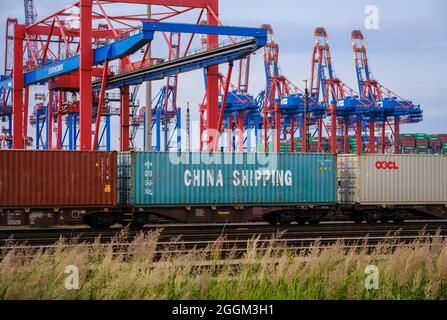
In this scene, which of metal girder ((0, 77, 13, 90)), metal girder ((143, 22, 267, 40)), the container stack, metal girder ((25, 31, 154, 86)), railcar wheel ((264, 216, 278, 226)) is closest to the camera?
railcar wheel ((264, 216, 278, 226))

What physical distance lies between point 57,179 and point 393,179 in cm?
1545

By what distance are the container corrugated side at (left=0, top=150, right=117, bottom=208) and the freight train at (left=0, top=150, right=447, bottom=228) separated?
0.13 ft

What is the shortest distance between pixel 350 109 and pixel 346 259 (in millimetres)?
83471

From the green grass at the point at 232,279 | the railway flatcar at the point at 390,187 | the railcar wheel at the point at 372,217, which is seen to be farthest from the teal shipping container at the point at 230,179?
the green grass at the point at 232,279

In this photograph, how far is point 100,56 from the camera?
152 ft

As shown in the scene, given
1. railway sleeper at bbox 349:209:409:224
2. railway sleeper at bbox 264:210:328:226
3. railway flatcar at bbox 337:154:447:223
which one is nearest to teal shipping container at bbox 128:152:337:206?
railway sleeper at bbox 264:210:328:226

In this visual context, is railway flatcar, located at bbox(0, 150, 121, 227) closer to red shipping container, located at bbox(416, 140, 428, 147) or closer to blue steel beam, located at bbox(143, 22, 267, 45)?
blue steel beam, located at bbox(143, 22, 267, 45)

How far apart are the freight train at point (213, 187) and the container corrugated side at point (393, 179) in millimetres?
47

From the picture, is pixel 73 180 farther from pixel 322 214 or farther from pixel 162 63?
pixel 162 63

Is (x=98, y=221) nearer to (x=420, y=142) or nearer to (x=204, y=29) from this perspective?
(x=204, y=29)

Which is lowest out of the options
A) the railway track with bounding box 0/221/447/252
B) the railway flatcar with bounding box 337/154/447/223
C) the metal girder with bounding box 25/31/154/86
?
the railway track with bounding box 0/221/447/252

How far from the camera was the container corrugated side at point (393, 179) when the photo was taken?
3353 cm

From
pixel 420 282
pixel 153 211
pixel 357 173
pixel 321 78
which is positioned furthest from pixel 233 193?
pixel 321 78

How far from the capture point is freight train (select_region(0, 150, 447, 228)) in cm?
2838
